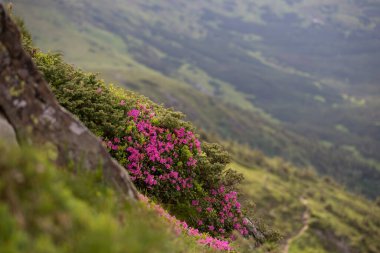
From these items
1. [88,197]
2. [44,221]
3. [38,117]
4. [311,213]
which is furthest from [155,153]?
[311,213]

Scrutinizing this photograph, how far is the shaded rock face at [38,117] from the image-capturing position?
30.9 ft

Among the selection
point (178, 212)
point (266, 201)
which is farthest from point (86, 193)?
point (266, 201)

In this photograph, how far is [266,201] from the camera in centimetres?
14125

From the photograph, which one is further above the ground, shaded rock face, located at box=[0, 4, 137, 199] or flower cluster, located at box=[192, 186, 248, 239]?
shaded rock face, located at box=[0, 4, 137, 199]

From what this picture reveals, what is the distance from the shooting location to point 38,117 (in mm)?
9539

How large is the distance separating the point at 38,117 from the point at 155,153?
28.8 ft

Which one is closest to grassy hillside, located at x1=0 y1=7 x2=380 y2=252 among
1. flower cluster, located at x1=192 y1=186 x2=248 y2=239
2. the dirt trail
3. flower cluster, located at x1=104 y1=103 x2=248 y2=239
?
flower cluster, located at x1=104 y1=103 x2=248 y2=239

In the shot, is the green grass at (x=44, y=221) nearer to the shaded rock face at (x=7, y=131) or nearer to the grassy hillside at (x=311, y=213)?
the shaded rock face at (x=7, y=131)

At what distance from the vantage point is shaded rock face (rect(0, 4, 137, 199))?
9.41 m

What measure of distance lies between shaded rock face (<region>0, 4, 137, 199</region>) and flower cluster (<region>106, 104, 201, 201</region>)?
6637mm

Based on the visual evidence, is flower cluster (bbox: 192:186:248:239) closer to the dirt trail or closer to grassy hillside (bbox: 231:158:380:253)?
grassy hillside (bbox: 231:158:380:253)

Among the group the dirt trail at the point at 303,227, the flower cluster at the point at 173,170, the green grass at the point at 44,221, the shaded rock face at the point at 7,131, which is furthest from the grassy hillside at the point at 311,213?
the green grass at the point at 44,221

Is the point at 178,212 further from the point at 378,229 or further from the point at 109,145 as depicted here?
the point at 378,229

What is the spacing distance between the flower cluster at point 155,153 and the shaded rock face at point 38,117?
6.64m
